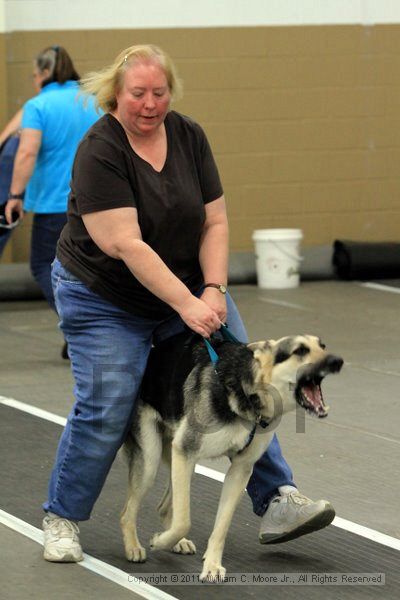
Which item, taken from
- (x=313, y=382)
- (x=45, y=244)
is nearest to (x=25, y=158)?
(x=45, y=244)

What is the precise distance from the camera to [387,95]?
13.1 m

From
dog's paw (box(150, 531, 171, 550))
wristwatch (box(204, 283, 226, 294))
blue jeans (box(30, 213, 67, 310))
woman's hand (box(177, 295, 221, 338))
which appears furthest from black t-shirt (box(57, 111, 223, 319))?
blue jeans (box(30, 213, 67, 310))

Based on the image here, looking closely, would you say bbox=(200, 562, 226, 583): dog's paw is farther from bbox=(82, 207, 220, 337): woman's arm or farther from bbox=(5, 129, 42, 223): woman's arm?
bbox=(5, 129, 42, 223): woman's arm

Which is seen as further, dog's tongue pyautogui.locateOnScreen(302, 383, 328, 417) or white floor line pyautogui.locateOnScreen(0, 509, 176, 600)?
white floor line pyautogui.locateOnScreen(0, 509, 176, 600)

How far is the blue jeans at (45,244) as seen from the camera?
30.1 feet

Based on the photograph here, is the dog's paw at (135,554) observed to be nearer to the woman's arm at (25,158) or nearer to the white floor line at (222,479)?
the white floor line at (222,479)

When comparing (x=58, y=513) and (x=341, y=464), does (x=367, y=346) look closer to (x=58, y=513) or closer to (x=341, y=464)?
(x=341, y=464)

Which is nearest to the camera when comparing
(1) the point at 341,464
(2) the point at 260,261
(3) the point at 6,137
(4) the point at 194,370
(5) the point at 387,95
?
(4) the point at 194,370

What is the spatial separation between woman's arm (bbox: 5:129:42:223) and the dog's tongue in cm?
506

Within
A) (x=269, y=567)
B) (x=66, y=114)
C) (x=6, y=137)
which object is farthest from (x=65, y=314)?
(x=6, y=137)

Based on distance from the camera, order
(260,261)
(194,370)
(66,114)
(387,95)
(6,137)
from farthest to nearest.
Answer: (387,95) < (260,261) < (6,137) < (66,114) < (194,370)

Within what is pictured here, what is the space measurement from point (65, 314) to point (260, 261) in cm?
736

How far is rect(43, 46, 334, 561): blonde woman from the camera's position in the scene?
4.67 m

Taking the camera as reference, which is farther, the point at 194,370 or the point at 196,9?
the point at 196,9
